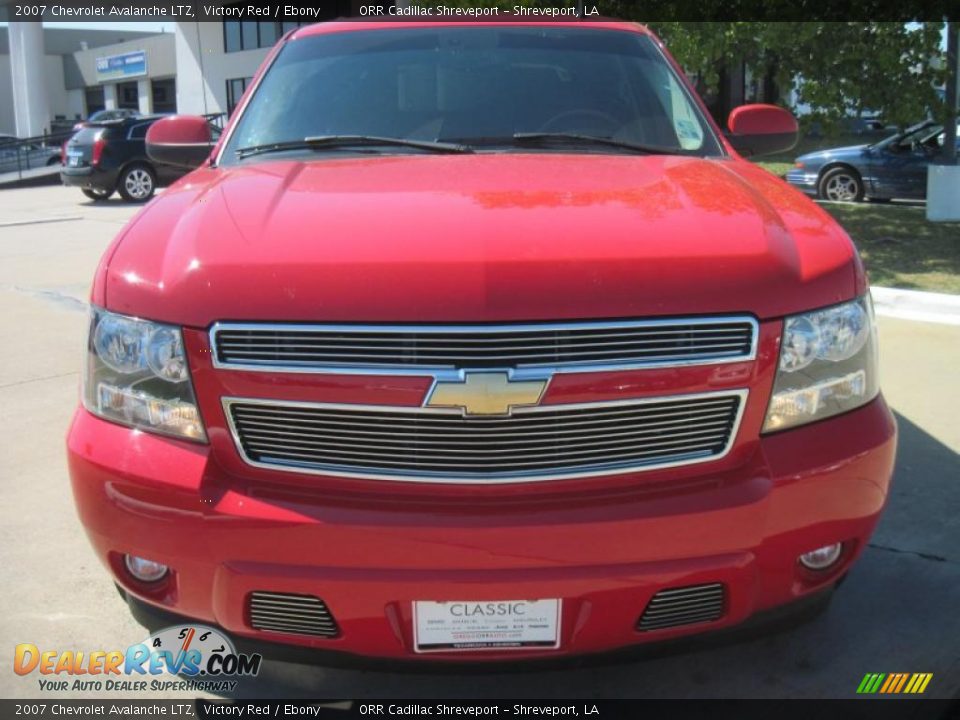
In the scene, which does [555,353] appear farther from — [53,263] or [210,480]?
[53,263]

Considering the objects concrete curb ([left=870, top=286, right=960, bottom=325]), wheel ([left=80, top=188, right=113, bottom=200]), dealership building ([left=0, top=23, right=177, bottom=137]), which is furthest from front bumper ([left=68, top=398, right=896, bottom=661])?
dealership building ([left=0, top=23, right=177, bottom=137])

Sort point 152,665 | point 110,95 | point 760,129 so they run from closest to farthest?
1. point 152,665
2. point 760,129
3. point 110,95

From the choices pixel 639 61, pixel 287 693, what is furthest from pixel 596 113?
pixel 287 693

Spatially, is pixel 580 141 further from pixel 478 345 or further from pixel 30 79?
pixel 30 79

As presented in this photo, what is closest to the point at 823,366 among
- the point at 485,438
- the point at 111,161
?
the point at 485,438

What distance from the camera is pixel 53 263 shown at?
1028 centimetres

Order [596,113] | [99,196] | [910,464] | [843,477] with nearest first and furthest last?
[843,477]
[596,113]
[910,464]
[99,196]

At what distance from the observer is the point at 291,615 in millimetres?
2217

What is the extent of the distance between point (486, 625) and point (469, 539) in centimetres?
24

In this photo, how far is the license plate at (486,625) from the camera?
2166mm

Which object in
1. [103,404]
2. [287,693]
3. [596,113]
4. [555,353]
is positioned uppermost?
[596,113]

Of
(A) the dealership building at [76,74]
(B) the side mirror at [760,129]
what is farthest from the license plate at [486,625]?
(A) the dealership building at [76,74]

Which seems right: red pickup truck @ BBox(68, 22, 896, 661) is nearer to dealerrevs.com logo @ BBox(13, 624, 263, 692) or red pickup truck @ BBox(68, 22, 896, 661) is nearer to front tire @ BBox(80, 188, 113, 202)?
dealerrevs.com logo @ BBox(13, 624, 263, 692)

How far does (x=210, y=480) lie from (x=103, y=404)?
0.41m
